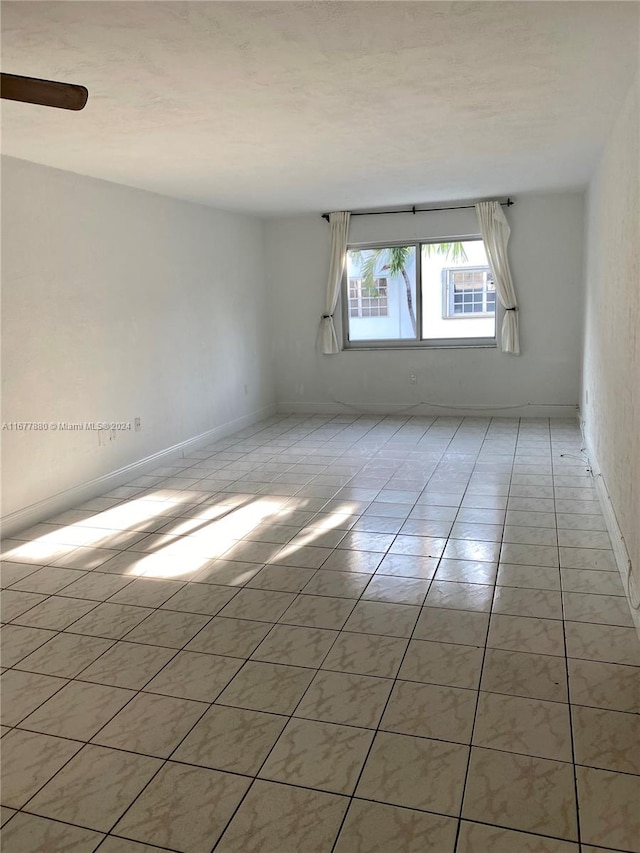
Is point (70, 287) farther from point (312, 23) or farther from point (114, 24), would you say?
point (312, 23)

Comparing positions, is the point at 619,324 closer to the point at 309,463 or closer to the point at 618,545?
the point at 618,545

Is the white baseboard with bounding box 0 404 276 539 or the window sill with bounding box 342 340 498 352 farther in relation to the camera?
the window sill with bounding box 342 340 498 352

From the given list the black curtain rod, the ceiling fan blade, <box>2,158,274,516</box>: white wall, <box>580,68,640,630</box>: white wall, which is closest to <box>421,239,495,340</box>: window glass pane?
the black curtain rod

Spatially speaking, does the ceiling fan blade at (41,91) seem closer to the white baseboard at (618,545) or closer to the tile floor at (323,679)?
the tile floor at (323,679)

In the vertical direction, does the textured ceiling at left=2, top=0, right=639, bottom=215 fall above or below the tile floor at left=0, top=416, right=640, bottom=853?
above

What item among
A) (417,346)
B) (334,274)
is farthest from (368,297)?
(417,346)

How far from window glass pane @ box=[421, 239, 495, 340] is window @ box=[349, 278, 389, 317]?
18.0 inches

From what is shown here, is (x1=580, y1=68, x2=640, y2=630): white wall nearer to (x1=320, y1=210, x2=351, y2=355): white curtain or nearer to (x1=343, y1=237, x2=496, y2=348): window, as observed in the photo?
(x1=343, y1=237, x2=496, y2=348): window

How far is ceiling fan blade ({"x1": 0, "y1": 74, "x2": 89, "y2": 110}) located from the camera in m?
1.73

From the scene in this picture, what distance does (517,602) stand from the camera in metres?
2.81

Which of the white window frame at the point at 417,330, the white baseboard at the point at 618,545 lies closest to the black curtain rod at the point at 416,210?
the white window frame at the point at 417,330

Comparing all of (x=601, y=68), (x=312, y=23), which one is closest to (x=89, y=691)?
(x=312, y=23)

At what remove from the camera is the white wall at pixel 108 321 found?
3.97 metres

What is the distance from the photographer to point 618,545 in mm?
3227
